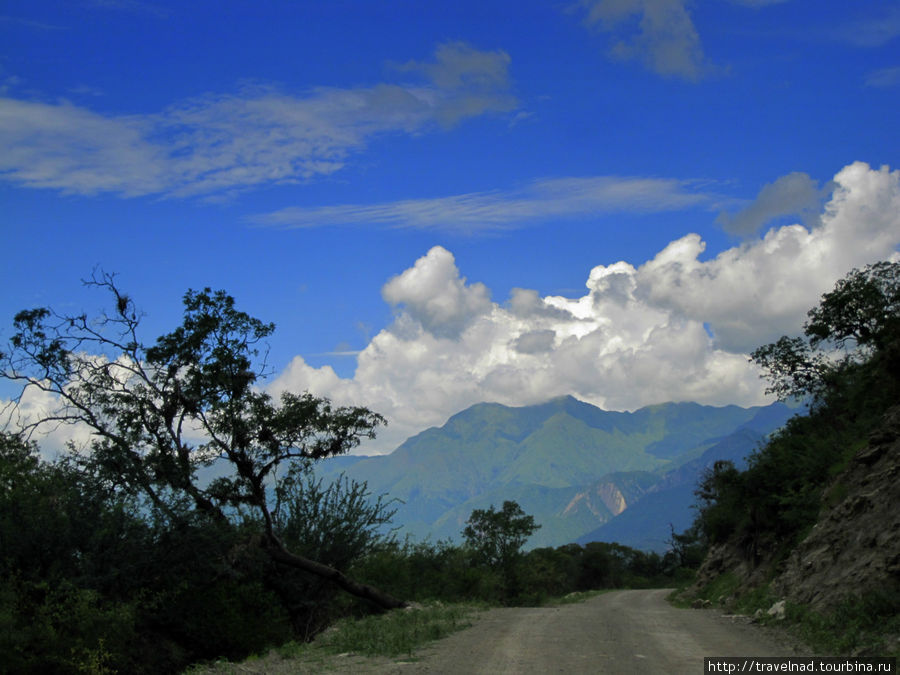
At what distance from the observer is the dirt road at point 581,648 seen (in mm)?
11352

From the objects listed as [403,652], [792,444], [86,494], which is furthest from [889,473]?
[86,494]

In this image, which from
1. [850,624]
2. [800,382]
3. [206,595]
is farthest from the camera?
[800,382]

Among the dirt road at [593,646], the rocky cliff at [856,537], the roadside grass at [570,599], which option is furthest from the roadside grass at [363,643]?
the roadside grass at [570,599]

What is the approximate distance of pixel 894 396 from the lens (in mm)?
21609

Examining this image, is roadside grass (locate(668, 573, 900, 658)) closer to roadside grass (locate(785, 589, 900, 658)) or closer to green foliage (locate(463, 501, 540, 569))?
roadside grass (locate(785, 589, 900, 658))

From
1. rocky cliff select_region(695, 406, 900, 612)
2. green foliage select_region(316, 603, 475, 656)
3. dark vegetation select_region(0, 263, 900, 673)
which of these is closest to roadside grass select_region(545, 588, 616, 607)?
dark vegetation select_region(0, 263, 900, 673)

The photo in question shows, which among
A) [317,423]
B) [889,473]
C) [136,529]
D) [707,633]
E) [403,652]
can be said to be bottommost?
[707,633]

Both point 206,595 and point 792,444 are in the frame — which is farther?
point 792,444

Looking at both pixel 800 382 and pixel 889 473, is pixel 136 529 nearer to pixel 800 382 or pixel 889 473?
pixel 889 473

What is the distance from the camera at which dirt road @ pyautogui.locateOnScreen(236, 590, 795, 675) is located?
11352mm

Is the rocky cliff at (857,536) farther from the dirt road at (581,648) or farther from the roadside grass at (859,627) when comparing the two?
the dirt road at (581,648)

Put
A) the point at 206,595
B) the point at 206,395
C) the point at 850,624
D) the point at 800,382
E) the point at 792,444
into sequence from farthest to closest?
the point at 800,382 → the point at 792,444 → the point at 206,395 → the point at 206,595 → the point at 850,624

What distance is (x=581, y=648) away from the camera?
12953 mm

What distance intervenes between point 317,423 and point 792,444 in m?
20.9
